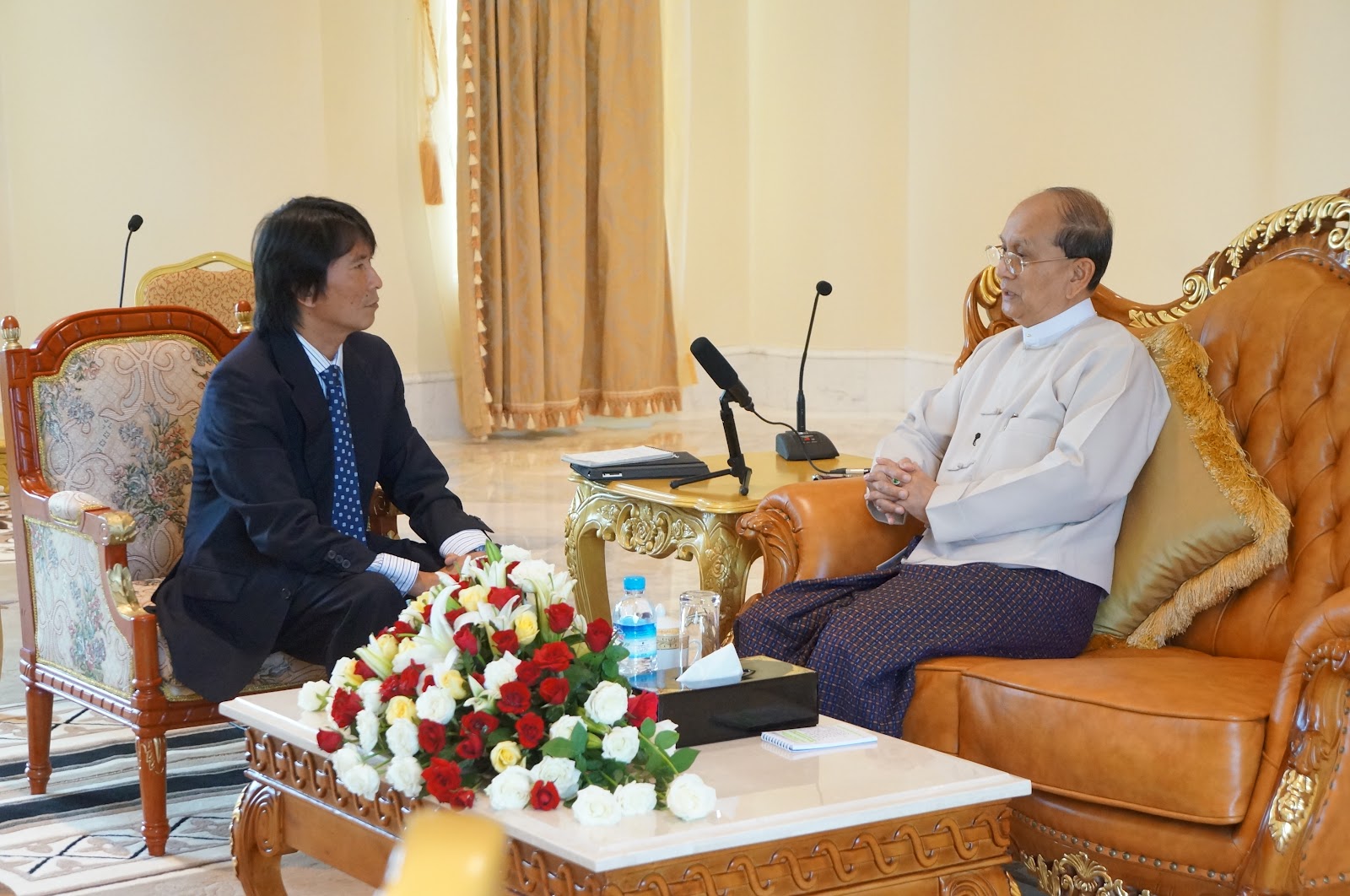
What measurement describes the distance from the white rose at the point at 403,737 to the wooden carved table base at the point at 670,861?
11 cm

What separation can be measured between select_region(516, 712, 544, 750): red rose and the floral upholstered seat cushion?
123 cm

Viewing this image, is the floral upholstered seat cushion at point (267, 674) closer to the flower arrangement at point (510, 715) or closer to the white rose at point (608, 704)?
the flower arrangement at point (510, 715)

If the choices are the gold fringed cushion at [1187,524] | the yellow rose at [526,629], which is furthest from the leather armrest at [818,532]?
the yellow rose at [526,629]

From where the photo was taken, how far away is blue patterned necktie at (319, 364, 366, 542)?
304 cm

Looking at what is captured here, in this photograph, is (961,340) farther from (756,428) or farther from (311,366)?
(311,366)

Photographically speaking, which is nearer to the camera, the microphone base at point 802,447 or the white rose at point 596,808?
the white rose at point 596,808

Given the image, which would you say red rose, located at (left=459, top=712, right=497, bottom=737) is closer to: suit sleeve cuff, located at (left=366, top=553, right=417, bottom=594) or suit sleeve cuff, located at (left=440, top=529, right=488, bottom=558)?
suit sleeve cuff, located at (left=366, top=553, right=417, bottom=594)

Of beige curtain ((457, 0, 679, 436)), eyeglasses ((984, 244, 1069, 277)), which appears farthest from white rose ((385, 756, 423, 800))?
beige curtain ((457, 0, 679, 436))

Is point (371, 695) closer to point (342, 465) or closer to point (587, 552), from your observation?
point (342, 465)

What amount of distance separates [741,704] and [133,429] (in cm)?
170

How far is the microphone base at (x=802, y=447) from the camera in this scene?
3.79 meters

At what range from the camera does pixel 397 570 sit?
2957mm

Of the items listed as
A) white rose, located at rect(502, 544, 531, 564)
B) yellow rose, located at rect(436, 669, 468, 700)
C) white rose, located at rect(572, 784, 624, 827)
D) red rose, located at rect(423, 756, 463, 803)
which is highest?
white rose, located at rect(502, 544, 531, 564)

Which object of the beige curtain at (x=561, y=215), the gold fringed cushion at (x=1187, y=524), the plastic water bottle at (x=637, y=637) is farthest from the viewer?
the beige curtain at (x=561, y=215)
